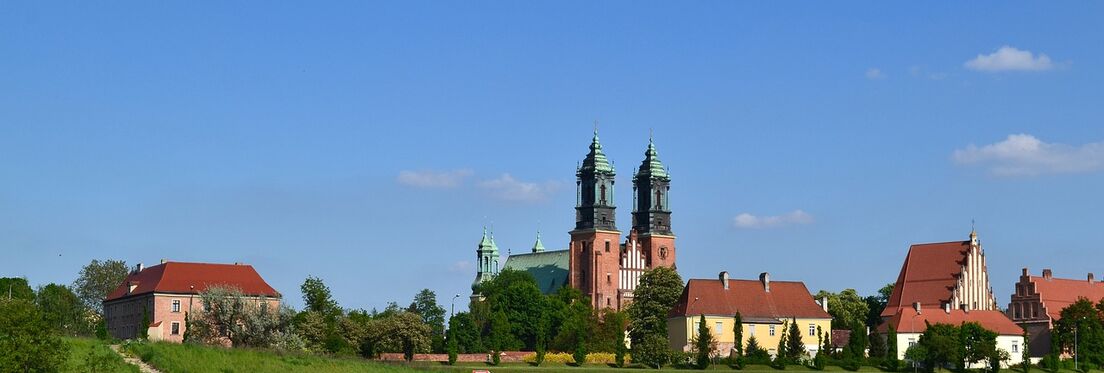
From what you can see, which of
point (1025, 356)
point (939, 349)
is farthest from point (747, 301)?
point (1025, 356)

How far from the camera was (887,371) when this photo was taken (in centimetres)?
9444

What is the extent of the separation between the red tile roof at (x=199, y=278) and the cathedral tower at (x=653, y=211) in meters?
43.4

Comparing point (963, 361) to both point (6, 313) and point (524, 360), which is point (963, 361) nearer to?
point (524, 360)

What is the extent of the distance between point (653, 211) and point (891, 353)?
56.1m

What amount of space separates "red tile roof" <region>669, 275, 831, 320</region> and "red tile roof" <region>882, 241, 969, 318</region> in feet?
32.4

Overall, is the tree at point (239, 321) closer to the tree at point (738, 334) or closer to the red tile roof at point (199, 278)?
the red tile roof at point (199, 278)

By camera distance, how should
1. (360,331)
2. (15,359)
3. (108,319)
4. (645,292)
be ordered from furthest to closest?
1. (108,319)
2. (645,292)
3. (360,331)
4. (15,359)

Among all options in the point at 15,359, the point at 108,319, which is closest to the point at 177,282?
the point at 108,319

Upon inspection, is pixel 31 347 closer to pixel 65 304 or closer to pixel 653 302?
pixel 653 302

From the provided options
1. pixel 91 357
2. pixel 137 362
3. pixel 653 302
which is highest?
pixel 653 302

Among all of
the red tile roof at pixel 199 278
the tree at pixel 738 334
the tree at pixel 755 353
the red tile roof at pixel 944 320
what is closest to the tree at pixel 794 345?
the tree at pixel 755 353

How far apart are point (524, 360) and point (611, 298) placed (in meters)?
43.8

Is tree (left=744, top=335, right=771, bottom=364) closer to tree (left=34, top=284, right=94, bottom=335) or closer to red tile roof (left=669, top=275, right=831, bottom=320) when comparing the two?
red tile roof (left=669, top=275, right=831, bottom=320)

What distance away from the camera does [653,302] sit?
364 ft
